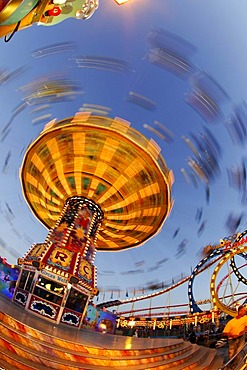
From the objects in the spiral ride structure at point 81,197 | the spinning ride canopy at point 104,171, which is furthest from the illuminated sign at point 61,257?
the spinning ride canopy at point 104,171

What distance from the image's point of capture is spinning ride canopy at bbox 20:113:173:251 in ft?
49.1

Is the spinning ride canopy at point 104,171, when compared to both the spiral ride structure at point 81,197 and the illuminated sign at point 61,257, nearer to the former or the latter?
the spiral ride structure at point 81,197

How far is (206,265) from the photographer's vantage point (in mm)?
22156

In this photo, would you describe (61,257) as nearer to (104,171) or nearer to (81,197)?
(81,197)

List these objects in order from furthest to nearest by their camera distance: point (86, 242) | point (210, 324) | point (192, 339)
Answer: point (210, 324) < point (86, 242) < point (192, 339)

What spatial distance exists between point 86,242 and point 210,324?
29.7 ft

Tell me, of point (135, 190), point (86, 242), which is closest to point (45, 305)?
point (86, 242)

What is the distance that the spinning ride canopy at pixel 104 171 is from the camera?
15.0 metres

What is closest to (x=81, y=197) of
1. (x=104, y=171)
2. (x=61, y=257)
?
(x=104, y=171)

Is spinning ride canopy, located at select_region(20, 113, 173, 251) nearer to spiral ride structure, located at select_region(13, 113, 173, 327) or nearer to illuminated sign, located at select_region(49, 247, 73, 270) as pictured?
spiral ride structure, located at select_region(13, 113, 173, 327)

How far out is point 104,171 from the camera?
15922mm

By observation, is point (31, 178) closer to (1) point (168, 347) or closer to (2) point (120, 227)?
(2) point (120, 227)

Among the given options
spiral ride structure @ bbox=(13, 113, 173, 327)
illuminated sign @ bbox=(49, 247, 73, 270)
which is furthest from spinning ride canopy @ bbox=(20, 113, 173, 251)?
illuminated sign @ bbox=(49, 247, 73, 270)

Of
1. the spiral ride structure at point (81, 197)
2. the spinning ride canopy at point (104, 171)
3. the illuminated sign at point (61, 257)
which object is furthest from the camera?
the spinning ride canopy at point (104, 171)
